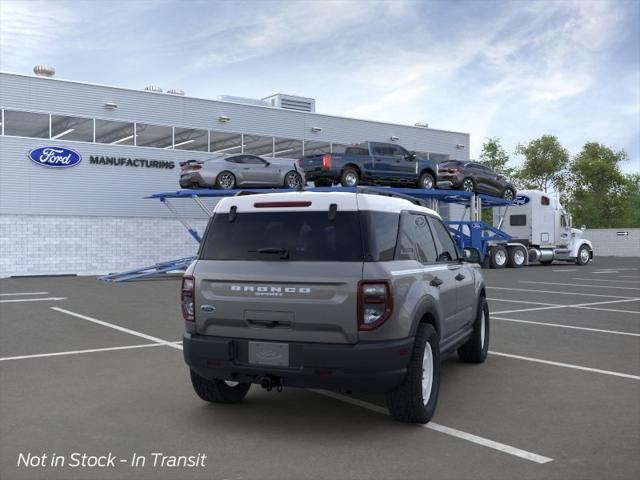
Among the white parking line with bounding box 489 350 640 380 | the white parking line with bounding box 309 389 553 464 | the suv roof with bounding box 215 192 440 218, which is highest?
the suv roof with bounding box 215 192 440 218

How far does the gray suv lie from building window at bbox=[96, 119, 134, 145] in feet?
79.2

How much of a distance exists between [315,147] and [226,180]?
1104cm

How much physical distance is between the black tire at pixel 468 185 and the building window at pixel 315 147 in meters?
8.96

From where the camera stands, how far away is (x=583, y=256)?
33.2 metres

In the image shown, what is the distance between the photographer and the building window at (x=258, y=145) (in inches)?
1248

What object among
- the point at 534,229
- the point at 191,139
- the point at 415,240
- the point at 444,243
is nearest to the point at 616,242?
the point at 534,229

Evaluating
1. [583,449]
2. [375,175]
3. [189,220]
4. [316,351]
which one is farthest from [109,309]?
[189,220]

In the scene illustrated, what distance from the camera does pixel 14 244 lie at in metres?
25.6

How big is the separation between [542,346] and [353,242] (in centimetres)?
481

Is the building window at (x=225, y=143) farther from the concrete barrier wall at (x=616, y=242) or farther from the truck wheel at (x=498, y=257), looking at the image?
the concrete barrier wall at (x=616, y=242)

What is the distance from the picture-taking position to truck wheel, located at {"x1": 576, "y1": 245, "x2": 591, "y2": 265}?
33.0m

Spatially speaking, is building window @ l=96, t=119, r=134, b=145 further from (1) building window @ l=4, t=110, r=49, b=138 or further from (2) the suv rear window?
(2) the suv rear window

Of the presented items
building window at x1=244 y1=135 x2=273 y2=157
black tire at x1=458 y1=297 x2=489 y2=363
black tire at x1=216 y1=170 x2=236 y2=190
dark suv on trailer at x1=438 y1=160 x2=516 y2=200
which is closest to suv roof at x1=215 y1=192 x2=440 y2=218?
black tire at x1=458 y1=297 x2=489 y2=363

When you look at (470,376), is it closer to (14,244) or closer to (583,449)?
(583,449)
